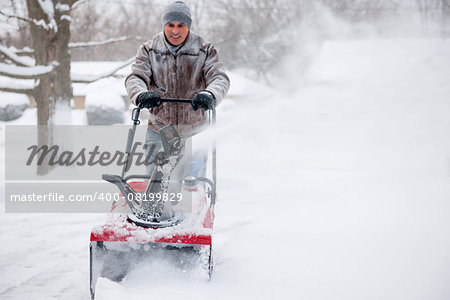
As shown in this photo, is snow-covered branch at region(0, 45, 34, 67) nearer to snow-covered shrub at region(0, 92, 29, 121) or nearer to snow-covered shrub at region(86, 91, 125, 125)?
snow-covered shrub at region(86, 91, 125, 125)

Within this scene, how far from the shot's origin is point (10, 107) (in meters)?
17.4

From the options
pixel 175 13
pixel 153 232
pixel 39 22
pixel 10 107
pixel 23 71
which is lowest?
pixel 153 232

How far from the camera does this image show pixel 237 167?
27.2 ft

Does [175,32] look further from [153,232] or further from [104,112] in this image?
[104,112]

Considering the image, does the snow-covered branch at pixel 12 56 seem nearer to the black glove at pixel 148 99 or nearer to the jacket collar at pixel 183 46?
the jacket collar at pixel 183 46

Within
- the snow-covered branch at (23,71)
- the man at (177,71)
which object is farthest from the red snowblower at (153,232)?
the snow-covered branch at (23,71)

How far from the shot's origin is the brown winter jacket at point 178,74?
126 inches

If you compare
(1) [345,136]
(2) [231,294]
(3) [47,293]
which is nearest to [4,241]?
(3) [47,293]

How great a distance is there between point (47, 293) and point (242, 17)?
25.0 m

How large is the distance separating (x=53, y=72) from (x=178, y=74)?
4967 millimetres

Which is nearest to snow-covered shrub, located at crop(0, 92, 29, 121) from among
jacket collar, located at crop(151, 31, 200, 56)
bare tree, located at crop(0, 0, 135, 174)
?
bare tree, located at crop(0, 0, 135, 174)

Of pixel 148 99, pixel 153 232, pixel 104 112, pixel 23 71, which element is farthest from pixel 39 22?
pixel 104 112

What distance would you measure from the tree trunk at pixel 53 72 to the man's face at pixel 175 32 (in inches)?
195

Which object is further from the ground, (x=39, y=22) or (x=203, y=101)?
(x=39, y=22)
